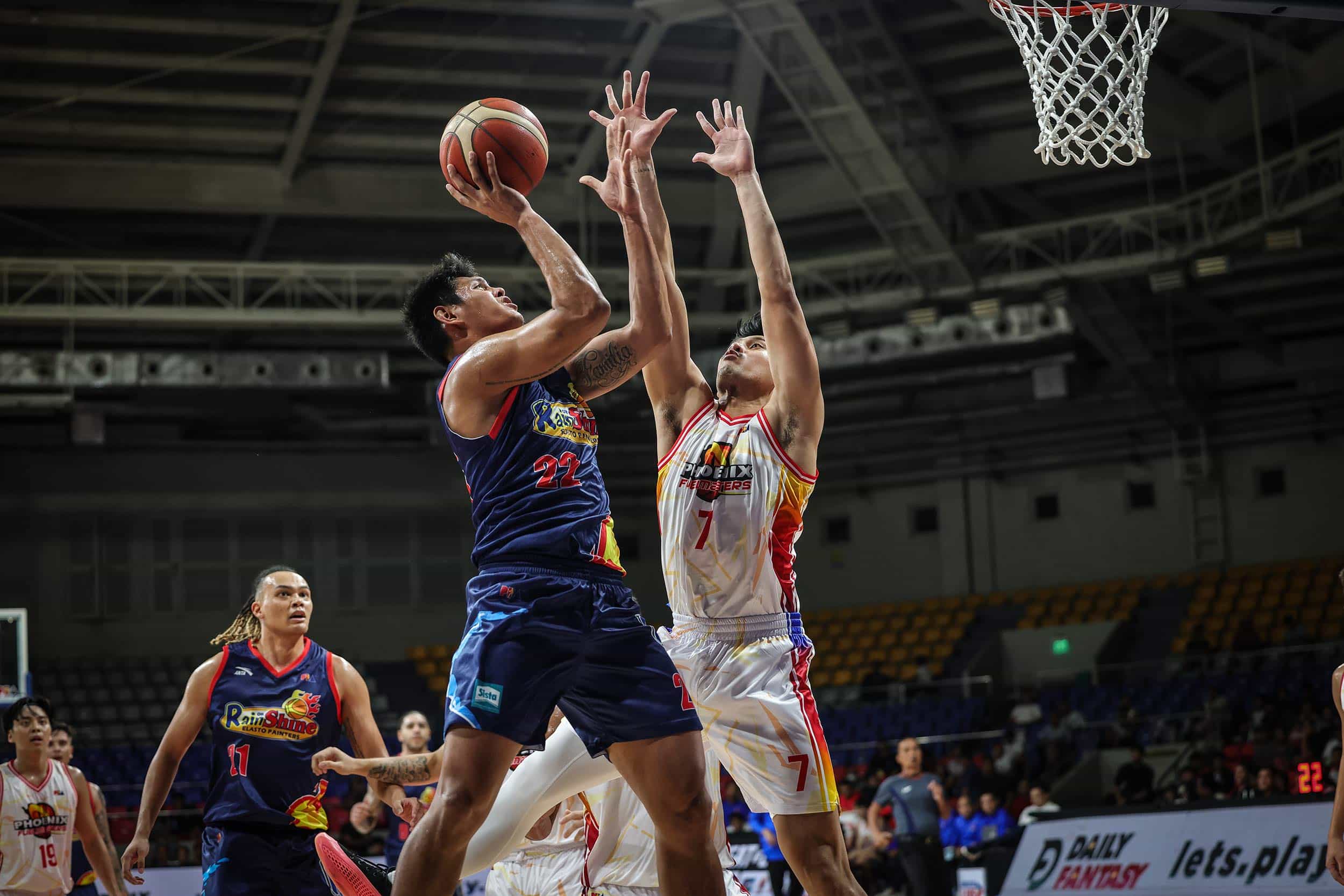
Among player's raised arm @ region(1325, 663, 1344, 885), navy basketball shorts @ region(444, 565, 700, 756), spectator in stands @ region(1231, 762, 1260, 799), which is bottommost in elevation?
spectator in stands @ region(1231, 762, 1260, 799)

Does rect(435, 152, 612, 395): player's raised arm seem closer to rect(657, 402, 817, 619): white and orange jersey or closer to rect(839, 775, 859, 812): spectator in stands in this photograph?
rect(657, 402, 817, 619): white and orange jersey

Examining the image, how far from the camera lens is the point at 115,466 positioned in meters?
25.3

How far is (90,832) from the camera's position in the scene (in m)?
7.91

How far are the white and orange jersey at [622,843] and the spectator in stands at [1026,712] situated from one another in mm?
16103

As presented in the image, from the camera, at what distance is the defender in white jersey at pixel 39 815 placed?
764cm

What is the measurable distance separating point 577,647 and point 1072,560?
80.5 feet

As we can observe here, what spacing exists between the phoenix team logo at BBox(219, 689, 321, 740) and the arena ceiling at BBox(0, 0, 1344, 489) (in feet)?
33.5

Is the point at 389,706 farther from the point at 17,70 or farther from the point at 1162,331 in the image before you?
the point at 1162,331

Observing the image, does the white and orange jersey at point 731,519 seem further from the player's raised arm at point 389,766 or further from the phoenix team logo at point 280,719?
the phoenix team logo at point 280,719

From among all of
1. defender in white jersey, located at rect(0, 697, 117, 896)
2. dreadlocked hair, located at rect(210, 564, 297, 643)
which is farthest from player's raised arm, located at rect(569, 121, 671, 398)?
defender in white jersey, located at rect(0, 697, 117, 896)

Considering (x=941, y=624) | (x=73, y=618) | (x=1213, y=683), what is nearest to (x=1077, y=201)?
(x=1213, y=683)

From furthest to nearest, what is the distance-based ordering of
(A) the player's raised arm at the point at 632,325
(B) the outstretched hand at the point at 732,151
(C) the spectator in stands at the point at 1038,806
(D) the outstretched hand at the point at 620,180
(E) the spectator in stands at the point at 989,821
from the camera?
(E) the spectator in stands at the point at 989,821, (C) the spectator in stands at the point at 1038,806, (B) the outstretched hand at the point at 732,151, (D) the outstretched hand at the point at 620,180, (A) the player's raised arm at the point at 632,325

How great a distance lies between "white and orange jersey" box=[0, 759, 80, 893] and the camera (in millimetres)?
7641

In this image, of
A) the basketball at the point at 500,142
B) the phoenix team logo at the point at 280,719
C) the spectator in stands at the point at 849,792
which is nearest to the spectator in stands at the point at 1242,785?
the spectator in stands at the point at 849,792
